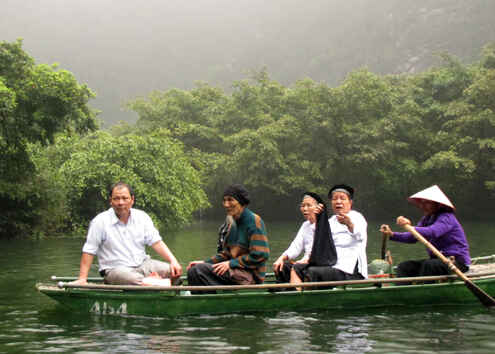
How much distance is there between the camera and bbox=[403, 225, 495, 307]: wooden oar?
28.5 ft

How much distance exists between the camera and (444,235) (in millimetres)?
9102

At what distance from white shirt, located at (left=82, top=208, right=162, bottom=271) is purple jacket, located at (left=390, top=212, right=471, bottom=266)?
11.6ft

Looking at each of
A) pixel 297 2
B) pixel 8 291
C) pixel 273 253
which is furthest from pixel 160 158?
pixel 297 2

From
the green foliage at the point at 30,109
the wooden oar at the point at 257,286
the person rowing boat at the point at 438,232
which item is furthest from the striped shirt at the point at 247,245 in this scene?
the green foliage at the point at 30,109

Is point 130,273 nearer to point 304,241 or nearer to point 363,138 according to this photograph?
point 304,241

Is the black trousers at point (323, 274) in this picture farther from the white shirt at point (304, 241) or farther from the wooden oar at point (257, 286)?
the white shirt at point (304, 241)

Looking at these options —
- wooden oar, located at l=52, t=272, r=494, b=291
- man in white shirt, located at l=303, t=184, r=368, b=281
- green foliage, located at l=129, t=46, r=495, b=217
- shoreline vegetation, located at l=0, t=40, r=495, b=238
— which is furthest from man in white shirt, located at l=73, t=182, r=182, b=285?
green foliage, located at l=129, t=46, r=495, b=217

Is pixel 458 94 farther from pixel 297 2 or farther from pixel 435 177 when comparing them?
pixel 297 2

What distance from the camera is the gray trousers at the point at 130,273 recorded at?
8.48m

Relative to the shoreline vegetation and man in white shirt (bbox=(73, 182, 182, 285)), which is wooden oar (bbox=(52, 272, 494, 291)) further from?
the shoreline vegetation

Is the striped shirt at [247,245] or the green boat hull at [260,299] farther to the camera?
the green boat hull at [260,299]

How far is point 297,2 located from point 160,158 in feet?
377

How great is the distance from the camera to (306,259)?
9750 mm

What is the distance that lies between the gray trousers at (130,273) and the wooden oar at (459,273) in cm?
349
